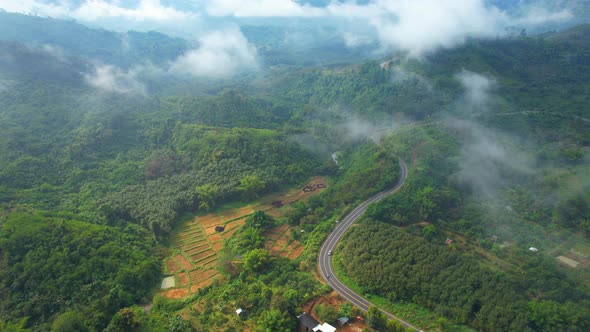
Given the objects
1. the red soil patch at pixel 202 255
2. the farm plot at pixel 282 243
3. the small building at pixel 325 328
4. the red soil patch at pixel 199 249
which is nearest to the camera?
the small building at pixel 325 328

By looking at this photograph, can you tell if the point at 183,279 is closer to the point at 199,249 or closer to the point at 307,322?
the point at 199,249

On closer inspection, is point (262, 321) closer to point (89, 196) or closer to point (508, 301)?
point (508, 301)

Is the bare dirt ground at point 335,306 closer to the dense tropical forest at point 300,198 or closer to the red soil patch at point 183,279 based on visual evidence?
the dense tropical forest at point 300,198

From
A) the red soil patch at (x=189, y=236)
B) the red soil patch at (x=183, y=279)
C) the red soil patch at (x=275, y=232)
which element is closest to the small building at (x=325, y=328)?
the red soil patch at (x=183, y=279)

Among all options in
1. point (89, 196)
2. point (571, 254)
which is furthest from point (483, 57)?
point (89, 196)

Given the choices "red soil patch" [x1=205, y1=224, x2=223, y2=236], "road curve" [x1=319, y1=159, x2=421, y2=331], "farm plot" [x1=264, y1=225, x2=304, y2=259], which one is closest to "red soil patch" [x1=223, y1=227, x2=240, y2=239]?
"red soil patch" [x1=205, y1=224, x2=223, y2=236]

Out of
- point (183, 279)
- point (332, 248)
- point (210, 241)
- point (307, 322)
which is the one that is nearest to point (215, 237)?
point (210, 241)
